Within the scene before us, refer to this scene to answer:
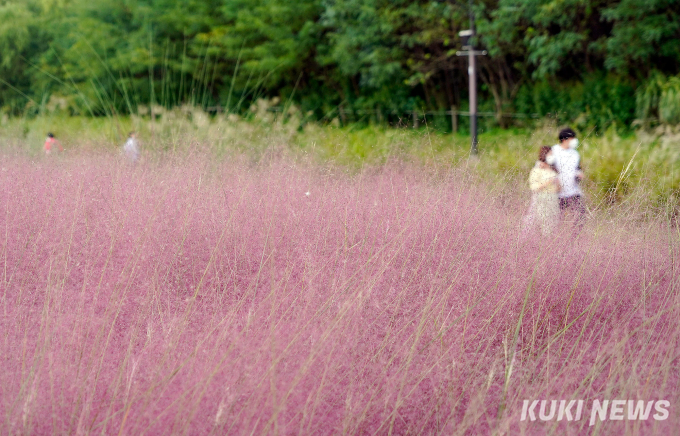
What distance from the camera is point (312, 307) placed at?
2.76 m

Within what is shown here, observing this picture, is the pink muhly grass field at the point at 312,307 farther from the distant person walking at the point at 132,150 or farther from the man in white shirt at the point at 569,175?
the distant person walking at the point at 132,150

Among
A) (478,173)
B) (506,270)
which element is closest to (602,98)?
(478,173)

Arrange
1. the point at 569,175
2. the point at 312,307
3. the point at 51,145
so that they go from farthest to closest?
the point at 51,145
the point at 569,175
the point at 312,307

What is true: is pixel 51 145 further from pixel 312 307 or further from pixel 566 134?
pixel 566 134

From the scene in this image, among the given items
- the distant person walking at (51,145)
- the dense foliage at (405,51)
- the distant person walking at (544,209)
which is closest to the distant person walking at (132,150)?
the distant person walking at (51,145)

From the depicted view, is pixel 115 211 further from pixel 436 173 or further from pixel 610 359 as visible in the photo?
pixel 610 359

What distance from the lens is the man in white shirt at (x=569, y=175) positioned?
12.8 ft

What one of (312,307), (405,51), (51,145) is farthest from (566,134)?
(405,51)

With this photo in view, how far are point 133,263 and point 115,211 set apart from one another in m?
0.53

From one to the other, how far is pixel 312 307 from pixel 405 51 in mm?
17510

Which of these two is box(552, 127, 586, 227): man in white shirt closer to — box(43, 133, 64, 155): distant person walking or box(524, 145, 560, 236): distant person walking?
box(524, 145, 560, 236): distant person walking

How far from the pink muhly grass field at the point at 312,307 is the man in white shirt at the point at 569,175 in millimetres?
279

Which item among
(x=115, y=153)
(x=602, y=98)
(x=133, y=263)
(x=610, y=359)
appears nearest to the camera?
(x=610, y=359)

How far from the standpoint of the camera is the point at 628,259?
3.26 m
